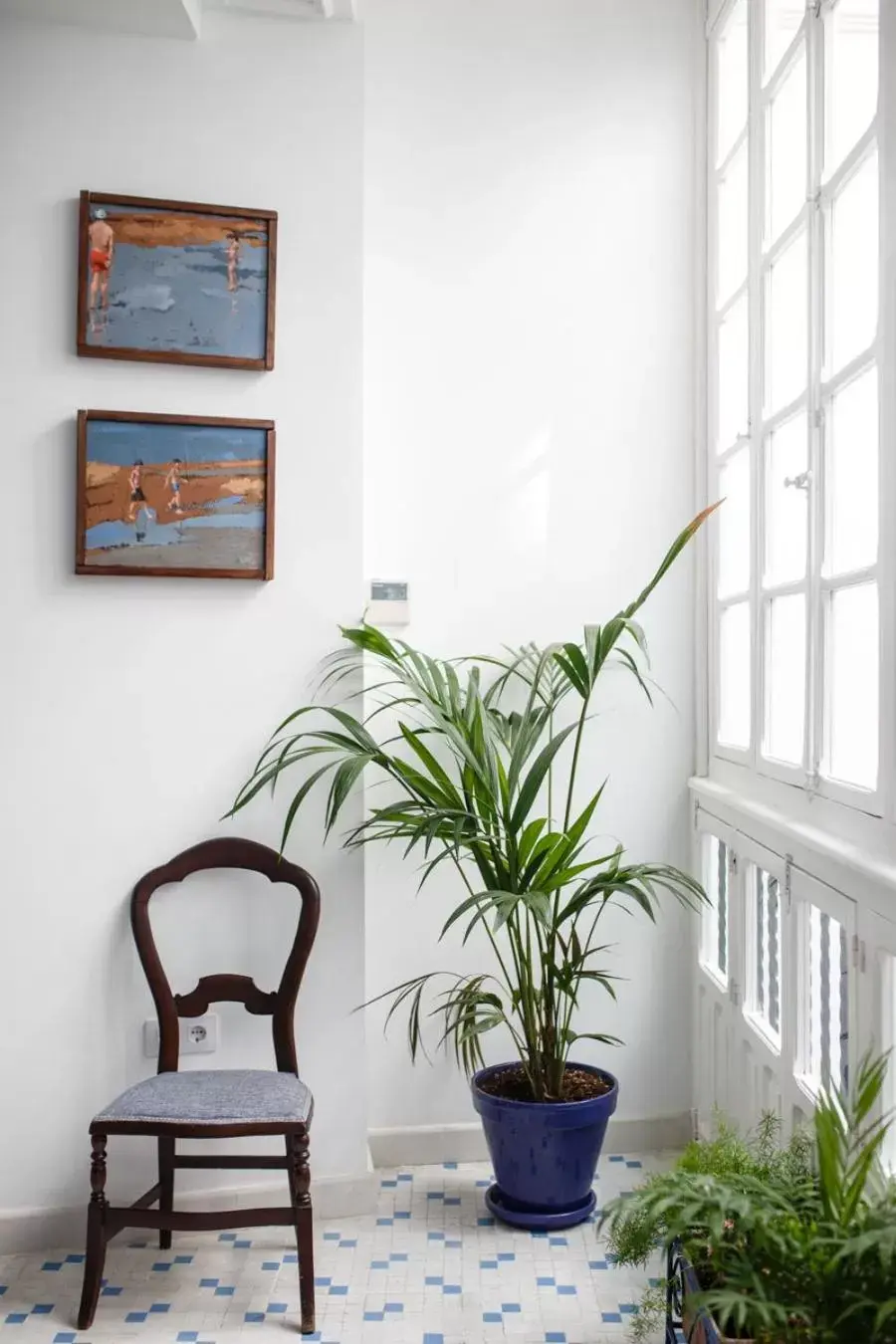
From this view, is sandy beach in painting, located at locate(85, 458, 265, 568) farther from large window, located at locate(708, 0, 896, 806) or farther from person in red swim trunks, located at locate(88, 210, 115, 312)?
large window, located at locate(708, 0, 896, 806)

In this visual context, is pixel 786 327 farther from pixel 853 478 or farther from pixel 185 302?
pixel 185 302

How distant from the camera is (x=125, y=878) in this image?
262cm

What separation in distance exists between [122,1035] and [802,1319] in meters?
1.66

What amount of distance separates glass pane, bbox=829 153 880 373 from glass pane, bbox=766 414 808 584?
228 mm

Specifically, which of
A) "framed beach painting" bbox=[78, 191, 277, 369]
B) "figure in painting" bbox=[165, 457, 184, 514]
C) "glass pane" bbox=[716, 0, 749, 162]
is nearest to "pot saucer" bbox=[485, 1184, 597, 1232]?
"figure in painting" bbox=[165, 457, 184, 514]

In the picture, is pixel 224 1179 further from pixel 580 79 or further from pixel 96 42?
pixel 580 79

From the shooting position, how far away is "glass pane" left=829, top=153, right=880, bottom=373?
201 cm

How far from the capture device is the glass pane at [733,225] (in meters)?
2.82

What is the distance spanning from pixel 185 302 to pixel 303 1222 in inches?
79.0

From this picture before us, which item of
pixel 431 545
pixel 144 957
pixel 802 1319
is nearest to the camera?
pixel 802 1319

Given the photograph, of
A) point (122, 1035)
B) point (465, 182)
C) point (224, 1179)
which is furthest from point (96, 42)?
point (224, 1179)

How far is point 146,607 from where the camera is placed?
2629 millimetres

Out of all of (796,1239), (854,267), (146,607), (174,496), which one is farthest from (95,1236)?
(854,267)

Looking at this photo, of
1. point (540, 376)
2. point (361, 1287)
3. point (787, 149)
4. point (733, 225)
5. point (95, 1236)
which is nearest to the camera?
point (95, 1236)
